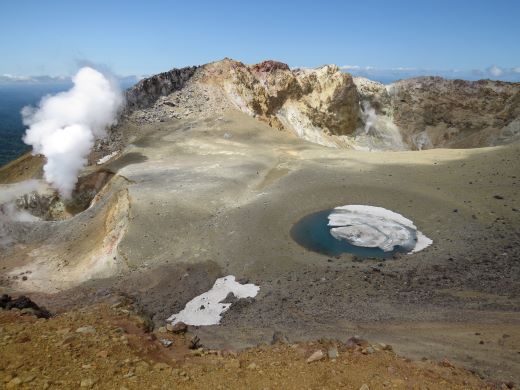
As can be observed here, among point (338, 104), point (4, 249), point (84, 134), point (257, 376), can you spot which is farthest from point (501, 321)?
point (338, 104)

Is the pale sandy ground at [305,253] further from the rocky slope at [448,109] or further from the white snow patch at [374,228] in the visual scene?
the rocky slope at [448,109]

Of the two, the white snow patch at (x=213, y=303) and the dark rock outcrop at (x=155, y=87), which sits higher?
the dark rock outcrop at (x=155, y=87)

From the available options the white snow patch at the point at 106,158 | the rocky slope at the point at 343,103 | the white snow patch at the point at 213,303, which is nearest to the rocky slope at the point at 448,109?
the rocky slope at the point at 343,103

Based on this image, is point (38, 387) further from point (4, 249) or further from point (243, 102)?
point (243, 102)

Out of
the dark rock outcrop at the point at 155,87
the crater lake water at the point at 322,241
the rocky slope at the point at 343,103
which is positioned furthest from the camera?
the rocky slope at the point at 343,103

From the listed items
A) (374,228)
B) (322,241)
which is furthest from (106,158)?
(374,228)

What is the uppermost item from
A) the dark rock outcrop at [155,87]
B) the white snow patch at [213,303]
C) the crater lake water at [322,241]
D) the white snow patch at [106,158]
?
the dark rock outcrop at [155,87]
